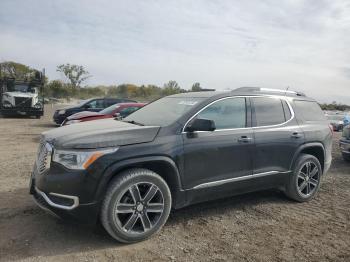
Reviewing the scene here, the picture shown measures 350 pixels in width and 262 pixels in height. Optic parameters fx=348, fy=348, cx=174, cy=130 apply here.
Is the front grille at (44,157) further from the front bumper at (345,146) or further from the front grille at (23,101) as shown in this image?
the front grille at (23,101)

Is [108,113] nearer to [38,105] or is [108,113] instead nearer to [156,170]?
[156,170]

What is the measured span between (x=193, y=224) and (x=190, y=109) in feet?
4.83

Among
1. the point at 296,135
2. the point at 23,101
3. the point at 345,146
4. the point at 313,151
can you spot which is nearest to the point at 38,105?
the point at 23,101

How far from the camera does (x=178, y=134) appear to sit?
164 inches

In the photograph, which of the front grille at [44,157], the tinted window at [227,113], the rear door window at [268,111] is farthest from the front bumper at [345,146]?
the front grille at [44,157]

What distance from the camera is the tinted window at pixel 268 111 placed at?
5048 mm

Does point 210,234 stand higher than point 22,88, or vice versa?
point 22,88

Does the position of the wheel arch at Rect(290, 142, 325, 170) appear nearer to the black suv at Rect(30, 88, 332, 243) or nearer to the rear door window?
the black suv at Rect(30, 88, 332, 243)

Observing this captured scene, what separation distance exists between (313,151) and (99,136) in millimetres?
3725

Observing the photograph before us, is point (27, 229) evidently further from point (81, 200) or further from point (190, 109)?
point (190, 109)

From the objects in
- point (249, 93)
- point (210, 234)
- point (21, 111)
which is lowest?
point (210, 234)

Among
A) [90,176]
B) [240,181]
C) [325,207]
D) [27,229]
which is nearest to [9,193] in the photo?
[27,229]

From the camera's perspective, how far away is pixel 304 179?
5520 mm

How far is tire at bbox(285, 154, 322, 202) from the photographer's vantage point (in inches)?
211
